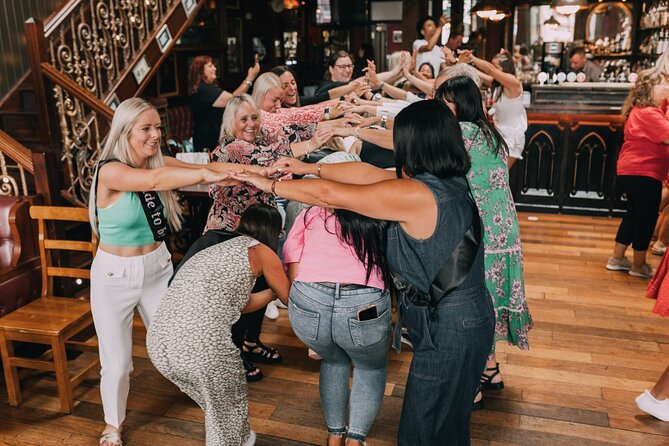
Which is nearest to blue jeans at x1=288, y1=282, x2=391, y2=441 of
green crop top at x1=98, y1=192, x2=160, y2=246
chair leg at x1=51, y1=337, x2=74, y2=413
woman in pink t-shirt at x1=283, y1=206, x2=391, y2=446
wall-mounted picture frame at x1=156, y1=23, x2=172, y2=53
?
woman in pink t-shirt at x1=283, y1=206, x2=391, y2=446

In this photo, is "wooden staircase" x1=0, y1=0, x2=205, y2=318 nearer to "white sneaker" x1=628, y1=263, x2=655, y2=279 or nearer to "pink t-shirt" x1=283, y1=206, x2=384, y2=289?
"pink t-shirt" x1=283, y1=206, x2=384, y2=289

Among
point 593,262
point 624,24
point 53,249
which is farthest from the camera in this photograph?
point 624,24

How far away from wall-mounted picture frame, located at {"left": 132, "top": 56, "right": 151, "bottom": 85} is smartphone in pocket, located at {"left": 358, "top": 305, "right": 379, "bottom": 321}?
4593mm

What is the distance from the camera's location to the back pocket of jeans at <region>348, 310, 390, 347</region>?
7.30 ft

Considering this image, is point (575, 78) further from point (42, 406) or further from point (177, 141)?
point (42, 406)

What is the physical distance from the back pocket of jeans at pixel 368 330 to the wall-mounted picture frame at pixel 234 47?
9.66m

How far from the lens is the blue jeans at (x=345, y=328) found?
7.31 feet

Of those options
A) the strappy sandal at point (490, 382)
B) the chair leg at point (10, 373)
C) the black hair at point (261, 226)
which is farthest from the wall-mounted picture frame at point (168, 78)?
the strappy sandal at point (490, 382)

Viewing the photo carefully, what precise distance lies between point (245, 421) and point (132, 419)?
80 centimetres

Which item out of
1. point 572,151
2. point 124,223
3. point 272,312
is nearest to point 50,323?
point 124,223

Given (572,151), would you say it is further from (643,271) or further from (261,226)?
(261,226)

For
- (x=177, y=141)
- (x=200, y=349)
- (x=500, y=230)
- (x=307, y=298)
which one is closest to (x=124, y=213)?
(x=200, y=349)

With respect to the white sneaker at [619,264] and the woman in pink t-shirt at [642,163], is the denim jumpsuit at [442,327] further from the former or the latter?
the white sneaker at [619,264]

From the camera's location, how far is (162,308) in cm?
234
